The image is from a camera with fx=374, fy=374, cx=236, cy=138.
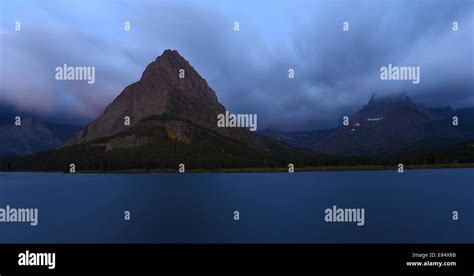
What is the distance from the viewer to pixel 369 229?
1917 centimetres

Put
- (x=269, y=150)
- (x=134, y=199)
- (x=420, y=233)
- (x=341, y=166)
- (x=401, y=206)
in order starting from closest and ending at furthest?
1. (x=420, y=233)
2. (x=401, y=206)
3. (x=134, y=199)
4. (x=341, y=166)
5. (x=269, y=150)

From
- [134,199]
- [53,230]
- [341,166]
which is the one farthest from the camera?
[341,166]
